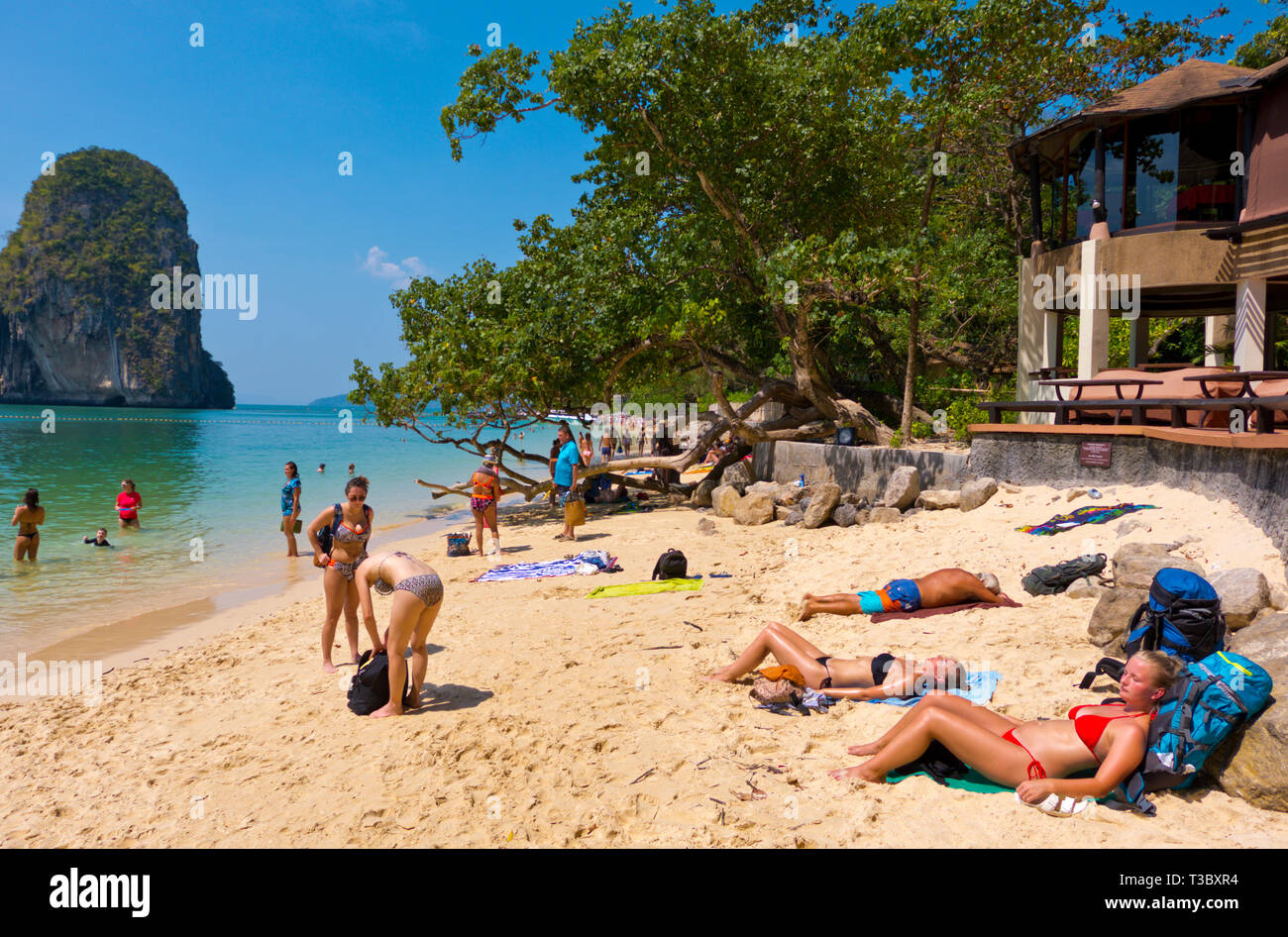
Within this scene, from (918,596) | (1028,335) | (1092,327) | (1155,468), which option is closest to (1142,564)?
(918,596)

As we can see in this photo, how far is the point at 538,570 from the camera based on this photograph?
10.0 m

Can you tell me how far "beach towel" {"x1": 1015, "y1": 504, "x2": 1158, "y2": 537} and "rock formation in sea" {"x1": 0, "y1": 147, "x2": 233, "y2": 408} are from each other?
118m

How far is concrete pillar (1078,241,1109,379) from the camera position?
500 inches

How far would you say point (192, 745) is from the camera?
4.93 m

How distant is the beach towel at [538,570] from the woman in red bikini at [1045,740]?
6292 millimetres

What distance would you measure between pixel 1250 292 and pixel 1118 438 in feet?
17.7

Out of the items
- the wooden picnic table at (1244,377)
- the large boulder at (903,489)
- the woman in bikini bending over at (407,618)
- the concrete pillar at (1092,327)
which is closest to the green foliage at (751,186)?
the concrete pillar at (1092,327)

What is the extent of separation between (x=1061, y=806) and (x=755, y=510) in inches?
368

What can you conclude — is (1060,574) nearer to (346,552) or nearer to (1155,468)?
(1155,468)

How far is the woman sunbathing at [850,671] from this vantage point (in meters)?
4.89

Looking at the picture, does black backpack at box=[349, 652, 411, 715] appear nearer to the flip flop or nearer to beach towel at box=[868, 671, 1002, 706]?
beach towel at box=[868, 671, 1002, 706]

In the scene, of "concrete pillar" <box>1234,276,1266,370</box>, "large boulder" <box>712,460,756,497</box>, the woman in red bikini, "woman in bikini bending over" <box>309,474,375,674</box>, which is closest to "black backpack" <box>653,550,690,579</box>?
"woman in bikini bending over" <box>309,474,375,674</box>

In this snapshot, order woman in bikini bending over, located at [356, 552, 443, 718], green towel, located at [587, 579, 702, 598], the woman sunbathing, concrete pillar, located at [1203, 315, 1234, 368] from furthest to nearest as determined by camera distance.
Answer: concrete pillar, located at [1203, 315, 1234, 368], green towel, located at [587, 579, 702, 598], woman in bikini bending over, located at [356, 552, 443, 718], the woman sunbathing
